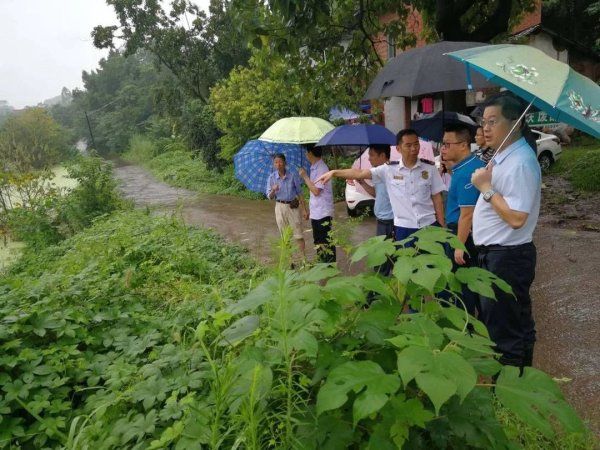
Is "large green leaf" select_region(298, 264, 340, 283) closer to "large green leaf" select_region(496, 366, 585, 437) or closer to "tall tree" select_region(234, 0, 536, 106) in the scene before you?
"large green leaf" select_region(496, 366, 585, 437)

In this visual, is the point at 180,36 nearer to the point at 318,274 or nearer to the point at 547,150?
the point at 547,150

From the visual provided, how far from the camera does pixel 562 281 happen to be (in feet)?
15.4

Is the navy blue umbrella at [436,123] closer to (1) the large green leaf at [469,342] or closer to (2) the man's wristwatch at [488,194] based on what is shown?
(2) the man's wristwatch at [488,194]

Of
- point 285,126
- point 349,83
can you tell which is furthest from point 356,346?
point 349,83

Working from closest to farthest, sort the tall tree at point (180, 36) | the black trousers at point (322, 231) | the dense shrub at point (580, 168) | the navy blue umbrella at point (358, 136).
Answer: the navy blue umbrella at point (358, 136) < the black trousers at point (322, 231) < the dense shrub at point (580, 168) < the tall tree at point (180, 36)

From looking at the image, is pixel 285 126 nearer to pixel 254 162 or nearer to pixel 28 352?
pixel 254 162

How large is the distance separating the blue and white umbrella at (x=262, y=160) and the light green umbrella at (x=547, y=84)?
10.6 feet

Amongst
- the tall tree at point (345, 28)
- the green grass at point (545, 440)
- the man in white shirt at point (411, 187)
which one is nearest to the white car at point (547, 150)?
the tall tree at point (345, 28)

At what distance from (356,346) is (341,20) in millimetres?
5857

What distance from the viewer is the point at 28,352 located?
103 inches

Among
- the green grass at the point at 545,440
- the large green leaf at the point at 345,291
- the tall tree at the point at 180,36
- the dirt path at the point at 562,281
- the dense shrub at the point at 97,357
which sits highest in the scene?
the tall tree at the point at 180,36

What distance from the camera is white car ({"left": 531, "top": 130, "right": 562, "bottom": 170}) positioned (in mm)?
12133

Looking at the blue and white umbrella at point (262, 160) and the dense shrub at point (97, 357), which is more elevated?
the blue and white umbrella at point (262, 160)

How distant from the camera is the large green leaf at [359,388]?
3.72ft
